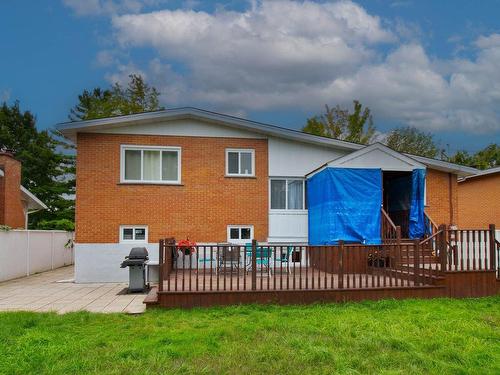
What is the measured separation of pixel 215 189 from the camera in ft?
50.9

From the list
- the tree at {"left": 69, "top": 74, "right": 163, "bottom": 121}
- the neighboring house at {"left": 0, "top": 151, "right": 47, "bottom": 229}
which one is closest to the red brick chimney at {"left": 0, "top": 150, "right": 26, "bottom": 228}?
the neighboring house at {"left": 0, "top": 151, "right": 47, "bottom": 229}

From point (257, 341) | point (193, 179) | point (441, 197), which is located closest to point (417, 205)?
point (441, 197)

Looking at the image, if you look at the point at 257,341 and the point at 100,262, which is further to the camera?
the point at 100,262

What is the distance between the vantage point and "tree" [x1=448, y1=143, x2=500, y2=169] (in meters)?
45.7

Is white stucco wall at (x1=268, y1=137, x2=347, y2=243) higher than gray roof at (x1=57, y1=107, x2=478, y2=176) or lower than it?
lower

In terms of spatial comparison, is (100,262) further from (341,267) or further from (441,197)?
(441,197)

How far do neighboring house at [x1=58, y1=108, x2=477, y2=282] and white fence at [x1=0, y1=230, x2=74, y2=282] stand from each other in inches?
106

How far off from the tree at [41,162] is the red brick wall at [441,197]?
23628 mm

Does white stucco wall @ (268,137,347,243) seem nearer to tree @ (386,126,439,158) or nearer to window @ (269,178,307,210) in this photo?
window @ (269,178,307,210)

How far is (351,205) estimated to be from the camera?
13961 millimetres

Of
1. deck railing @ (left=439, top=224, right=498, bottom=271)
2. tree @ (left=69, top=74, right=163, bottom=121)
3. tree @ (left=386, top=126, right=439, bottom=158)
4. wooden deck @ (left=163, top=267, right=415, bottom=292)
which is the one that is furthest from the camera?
tree @ (left=386, top=126, right=439, bottom=158)

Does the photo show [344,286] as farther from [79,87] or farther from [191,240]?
[79,87]

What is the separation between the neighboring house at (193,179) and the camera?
14719mm

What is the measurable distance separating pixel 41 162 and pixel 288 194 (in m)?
28.1
